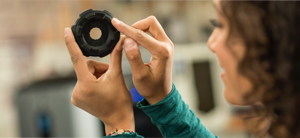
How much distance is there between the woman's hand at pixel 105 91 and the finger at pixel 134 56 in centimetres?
5

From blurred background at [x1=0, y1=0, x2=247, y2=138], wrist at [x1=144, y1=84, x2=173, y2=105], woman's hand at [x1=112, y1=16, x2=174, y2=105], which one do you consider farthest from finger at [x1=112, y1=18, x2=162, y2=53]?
blurred background at [x1=0, y1=0, x2=247, y2=138]

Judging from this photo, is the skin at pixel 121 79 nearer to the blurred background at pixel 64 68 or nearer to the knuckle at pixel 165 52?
the knuckle at pixel 165 52

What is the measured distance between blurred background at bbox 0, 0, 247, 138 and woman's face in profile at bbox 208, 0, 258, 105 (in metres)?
1.59

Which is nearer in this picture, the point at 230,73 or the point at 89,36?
the point at 230,73

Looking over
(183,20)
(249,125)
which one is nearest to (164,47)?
(249,125)

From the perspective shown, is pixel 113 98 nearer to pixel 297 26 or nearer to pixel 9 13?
pixel 297 26

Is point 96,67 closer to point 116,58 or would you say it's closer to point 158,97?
→ point 116,58

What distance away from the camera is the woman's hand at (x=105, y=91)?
2.13 ft

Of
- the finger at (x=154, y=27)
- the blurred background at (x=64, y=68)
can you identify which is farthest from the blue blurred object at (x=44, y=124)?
the finger at (x=154, y=27)

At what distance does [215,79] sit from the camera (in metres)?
2.74

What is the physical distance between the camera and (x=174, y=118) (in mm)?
693

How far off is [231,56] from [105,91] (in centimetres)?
31

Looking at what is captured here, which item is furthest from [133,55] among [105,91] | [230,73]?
[230,73]

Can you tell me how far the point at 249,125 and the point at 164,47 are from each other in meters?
0.29
